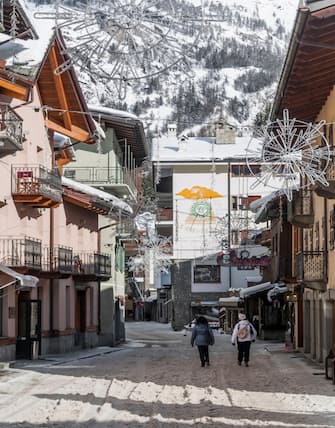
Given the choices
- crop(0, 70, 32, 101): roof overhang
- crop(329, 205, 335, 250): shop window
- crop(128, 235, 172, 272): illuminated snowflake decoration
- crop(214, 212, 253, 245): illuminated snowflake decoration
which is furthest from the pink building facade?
crop(214, 212, 253, 245): illuminated snowflake decoration

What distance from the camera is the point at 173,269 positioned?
239ft

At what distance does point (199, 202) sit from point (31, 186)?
3920cm

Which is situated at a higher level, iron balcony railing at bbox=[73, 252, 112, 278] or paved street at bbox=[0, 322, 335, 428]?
iron balcony railing at bbox=[73, 252, 112, 278]

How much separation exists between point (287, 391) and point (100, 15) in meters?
12.4

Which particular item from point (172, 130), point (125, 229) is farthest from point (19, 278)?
point (172, 130)

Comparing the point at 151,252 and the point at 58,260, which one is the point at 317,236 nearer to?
the point at 58,260

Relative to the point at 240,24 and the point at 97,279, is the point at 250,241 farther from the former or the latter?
the point at 240,24

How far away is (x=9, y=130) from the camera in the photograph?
2836cm

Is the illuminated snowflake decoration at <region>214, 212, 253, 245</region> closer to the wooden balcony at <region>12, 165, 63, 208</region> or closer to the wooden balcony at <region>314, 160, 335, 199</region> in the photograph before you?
the wooden balcony at <region>12, 165, 63, 208</region>

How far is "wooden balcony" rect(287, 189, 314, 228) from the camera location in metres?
32.9

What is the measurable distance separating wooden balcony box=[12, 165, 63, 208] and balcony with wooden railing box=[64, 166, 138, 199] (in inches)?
690

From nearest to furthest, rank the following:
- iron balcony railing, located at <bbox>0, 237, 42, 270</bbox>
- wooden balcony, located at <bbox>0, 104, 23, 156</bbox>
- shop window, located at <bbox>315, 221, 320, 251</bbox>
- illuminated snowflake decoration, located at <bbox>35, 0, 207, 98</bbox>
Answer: illuminated snowflake decoration, located at <bbox>35, 0, 207, 98</bbox> < wooden balcony, located at <bbox>0, 104, 23, 156</bbox> < iron balcony railing, located at <bbox>0, 237, 42, 270</bbox> < shop window, located at <bbox>315, 221, 320, 251</bbox>

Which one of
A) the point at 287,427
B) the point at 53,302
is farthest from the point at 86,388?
the point at 53,302

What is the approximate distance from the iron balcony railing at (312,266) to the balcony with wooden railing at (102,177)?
19.5 metres
